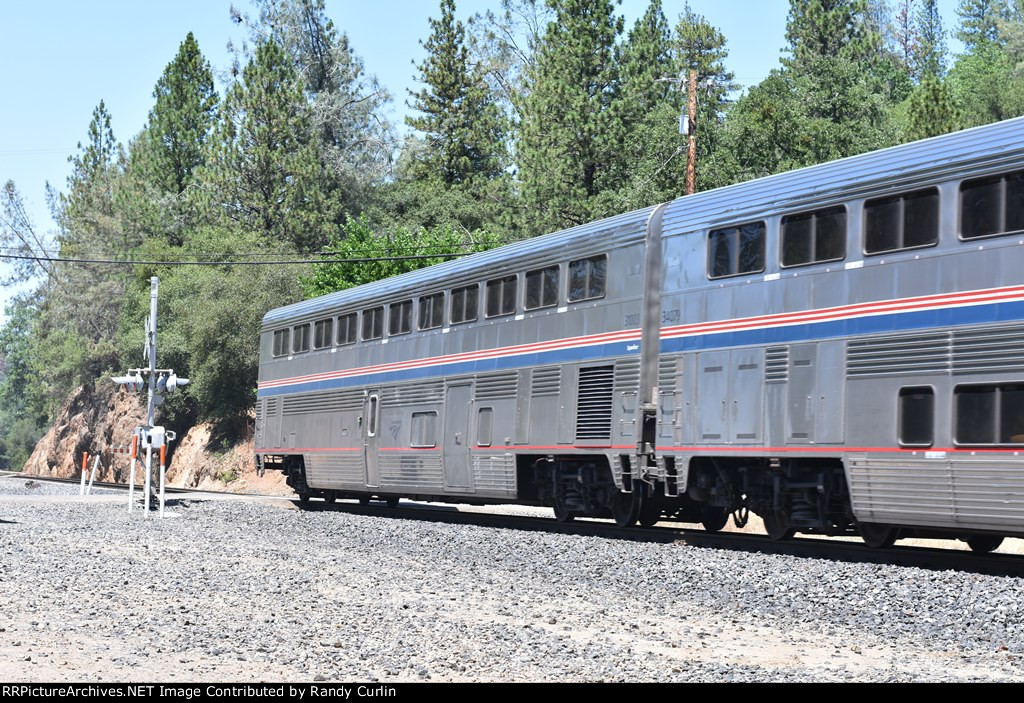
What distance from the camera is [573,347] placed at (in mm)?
19344

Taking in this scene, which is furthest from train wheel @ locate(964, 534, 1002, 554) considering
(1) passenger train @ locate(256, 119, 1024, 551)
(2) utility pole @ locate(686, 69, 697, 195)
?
(2) utility pole @ locate(686, 69, 697, 195)


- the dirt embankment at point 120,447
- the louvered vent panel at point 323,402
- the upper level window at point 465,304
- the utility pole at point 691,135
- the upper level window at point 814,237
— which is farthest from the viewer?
the dirt embankment at point 120,447

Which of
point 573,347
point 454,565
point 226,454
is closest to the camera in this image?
point 454,565

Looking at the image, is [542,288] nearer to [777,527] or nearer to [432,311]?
[432,311]

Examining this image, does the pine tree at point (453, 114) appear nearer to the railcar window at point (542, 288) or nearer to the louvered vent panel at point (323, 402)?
the louvered vent panel at point (323, 402)

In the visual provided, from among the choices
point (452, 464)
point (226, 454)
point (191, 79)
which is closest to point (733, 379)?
point (452, 464)

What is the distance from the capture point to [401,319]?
24781 mm

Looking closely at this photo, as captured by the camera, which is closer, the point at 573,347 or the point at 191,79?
the point at 573,347

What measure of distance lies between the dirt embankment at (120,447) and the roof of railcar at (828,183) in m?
27.4

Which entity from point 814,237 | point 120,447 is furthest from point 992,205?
point 120,447

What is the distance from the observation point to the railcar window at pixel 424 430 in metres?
23.1

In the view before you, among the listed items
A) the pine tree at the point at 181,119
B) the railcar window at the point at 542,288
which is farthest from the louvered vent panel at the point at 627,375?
the pine tree at the point at 181,119
